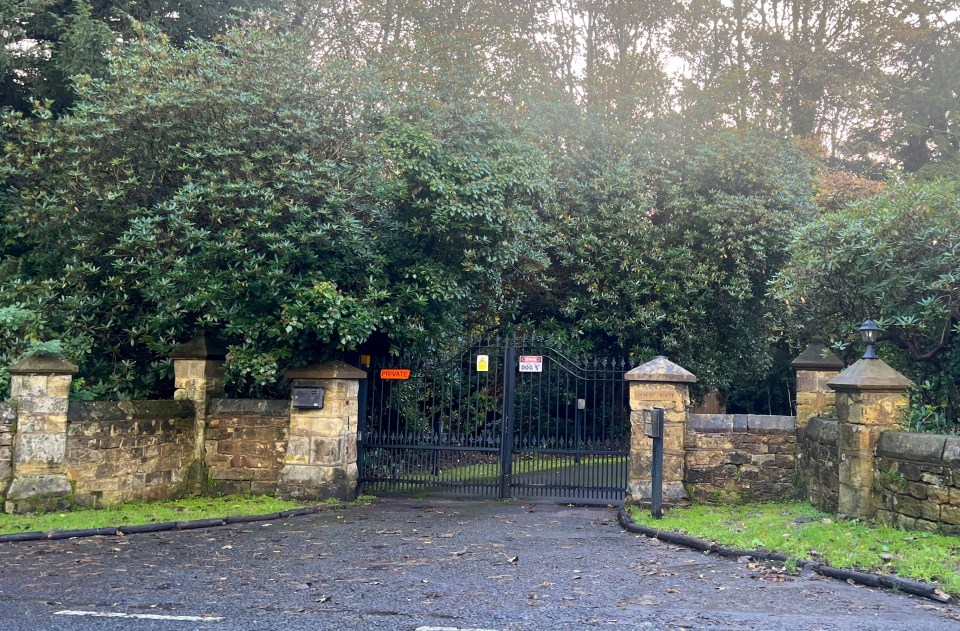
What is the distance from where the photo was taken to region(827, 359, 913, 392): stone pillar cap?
821cm

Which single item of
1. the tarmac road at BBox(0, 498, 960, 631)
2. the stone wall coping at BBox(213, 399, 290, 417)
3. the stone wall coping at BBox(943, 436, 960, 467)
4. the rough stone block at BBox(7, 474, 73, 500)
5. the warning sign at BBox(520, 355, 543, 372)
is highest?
the warning sign at BBox(520, 355, 543, 372)

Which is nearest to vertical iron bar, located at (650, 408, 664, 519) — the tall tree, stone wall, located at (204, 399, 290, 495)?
stone wall, located at (204, 399, 290, 495)

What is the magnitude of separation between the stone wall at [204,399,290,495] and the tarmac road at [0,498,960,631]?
234 centimetres

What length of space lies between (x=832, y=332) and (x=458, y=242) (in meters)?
5.66

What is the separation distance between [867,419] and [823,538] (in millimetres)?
1332

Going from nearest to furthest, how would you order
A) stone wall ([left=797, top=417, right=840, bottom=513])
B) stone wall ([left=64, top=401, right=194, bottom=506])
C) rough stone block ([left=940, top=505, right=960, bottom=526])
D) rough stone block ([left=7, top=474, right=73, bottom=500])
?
rough stone block ([left=940, top=505, right=960, bottom=526]) < stone wall ([left=797, top=417, right=840, bottom=513]) < rough stone block ([left=7, top=474, right=73, bottom=500]) < stone wall ([left=64, top=401, right=194, bottom=506])

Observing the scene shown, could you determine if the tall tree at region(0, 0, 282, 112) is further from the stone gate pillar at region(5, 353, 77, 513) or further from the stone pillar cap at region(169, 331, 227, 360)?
the stone gate pillar at region(5, 353, 77, 513)

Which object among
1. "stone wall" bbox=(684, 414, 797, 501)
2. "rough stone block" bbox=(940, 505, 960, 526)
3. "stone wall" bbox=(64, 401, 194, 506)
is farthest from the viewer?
"stone wall" bbox=(684, 414, 797, 501)

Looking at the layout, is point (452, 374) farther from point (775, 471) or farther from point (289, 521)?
point (775, 471)

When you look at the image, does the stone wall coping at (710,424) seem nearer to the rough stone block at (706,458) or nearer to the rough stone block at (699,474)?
the rough stone block at (706,458)

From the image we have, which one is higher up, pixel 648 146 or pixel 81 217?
pixel 648 146

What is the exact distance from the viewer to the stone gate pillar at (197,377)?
11.7 metres

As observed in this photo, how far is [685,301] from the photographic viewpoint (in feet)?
54.4

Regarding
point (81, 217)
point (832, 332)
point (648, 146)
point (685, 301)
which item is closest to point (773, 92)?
point (648, 146)
